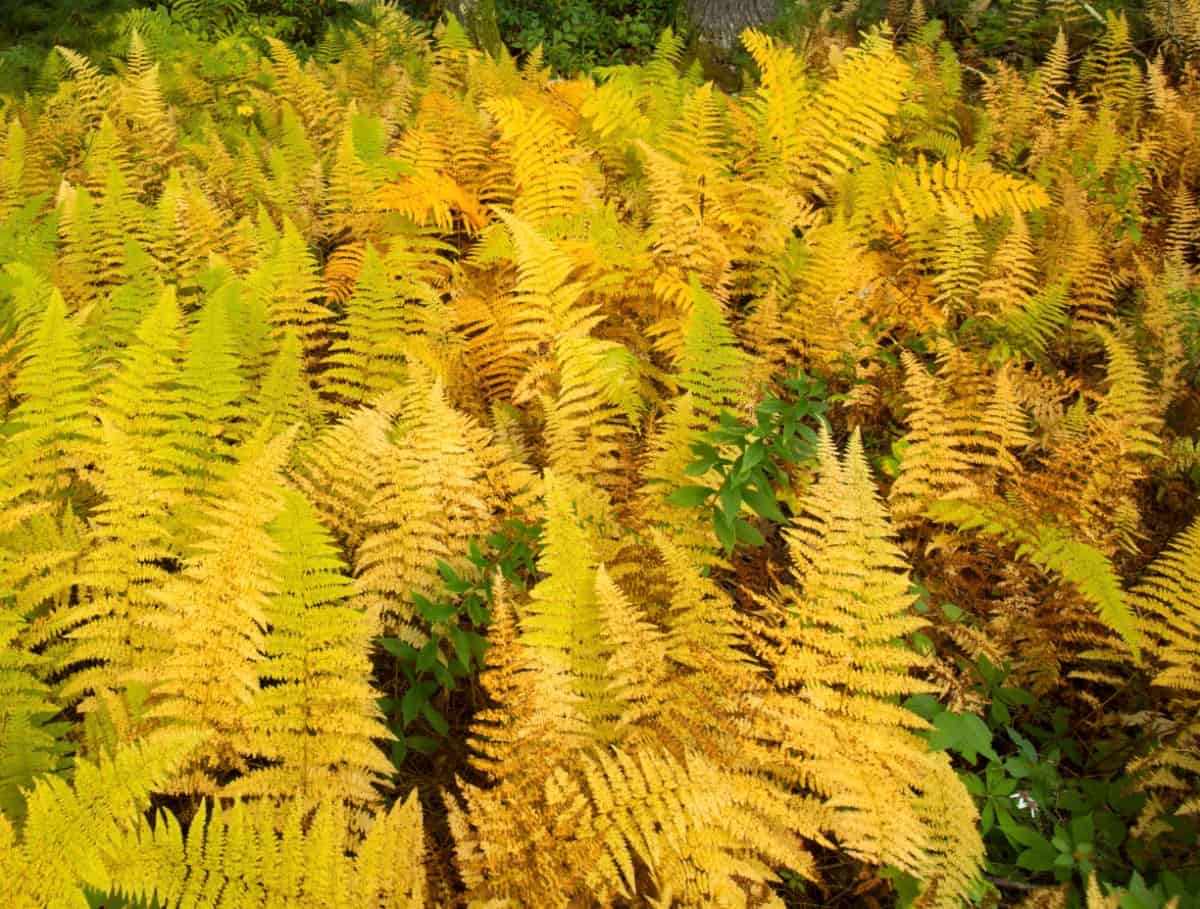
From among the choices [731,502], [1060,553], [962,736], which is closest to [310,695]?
[731,502]

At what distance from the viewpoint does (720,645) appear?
2.66m

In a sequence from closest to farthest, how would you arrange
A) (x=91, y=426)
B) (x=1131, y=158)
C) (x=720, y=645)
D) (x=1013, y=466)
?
(x=720, y=645), (x=91, y=426), (x=1013, y=466), (x=1131, y=158)

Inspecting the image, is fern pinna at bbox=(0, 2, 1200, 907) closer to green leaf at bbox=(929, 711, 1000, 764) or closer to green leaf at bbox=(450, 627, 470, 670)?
green leaf at bbox=(450, 627, 470, 670)

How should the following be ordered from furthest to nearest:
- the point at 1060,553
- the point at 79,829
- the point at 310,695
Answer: the point at 1060,553 → the point at 310,695 → the point at 79,829

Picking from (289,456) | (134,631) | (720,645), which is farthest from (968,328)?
(134,631)

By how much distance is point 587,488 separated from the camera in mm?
3355

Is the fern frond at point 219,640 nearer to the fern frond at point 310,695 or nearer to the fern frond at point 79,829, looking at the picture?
the fern frond at point 310,695

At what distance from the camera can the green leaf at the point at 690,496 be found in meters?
3.02

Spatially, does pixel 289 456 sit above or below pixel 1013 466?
below

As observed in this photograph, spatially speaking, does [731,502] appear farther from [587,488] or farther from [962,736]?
[962,736]

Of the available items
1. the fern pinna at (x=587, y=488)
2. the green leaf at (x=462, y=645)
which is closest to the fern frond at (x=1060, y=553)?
the fern pinna at (x=587, y=488)

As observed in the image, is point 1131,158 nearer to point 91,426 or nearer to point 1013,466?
point 1013,466

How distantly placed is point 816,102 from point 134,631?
4.84 m

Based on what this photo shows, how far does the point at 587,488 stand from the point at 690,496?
1.62 feet
